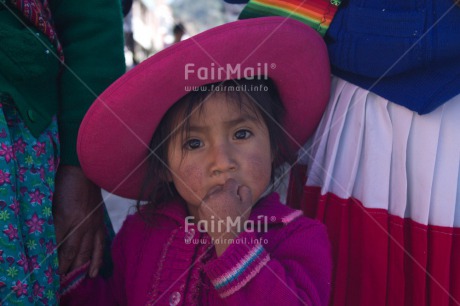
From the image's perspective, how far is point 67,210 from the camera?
114 centimetres

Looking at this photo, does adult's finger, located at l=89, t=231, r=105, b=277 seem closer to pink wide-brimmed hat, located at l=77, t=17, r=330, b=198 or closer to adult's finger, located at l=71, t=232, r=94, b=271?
adult's finger, located at l=71, t=232, r=94, b=271

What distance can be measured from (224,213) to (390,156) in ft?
1.48

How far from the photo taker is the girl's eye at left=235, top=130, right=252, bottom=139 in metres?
1.08

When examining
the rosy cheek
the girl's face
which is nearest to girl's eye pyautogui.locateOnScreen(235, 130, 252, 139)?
the girl's face

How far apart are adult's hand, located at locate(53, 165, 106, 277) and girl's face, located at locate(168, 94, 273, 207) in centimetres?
28

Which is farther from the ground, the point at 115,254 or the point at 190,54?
the point at 190,54

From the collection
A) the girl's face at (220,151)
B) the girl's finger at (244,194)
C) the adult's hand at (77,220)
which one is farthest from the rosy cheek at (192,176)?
the adult's hand at (77,220)

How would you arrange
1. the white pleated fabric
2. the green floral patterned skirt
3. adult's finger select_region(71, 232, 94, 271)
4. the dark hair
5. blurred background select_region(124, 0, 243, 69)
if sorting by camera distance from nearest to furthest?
the green floral patterned skirt
the white pleated fabric
the dark hair
adult's finger select_region(71, 232, 94, 271)
blurred background select_region(124, 0, 243, 69)

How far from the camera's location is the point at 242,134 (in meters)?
1.09

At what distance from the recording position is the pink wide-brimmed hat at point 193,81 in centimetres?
96

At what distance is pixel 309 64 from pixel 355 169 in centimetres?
30

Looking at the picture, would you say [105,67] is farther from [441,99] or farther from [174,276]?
[441,99]

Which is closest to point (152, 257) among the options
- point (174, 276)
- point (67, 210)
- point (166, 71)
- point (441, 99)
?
point (174, 276)

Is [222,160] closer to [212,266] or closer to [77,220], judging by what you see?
[212,266]
